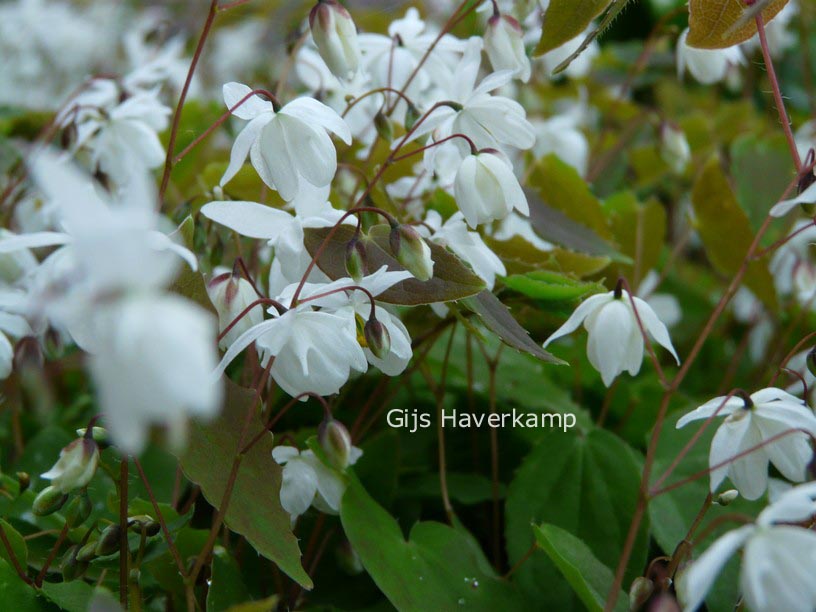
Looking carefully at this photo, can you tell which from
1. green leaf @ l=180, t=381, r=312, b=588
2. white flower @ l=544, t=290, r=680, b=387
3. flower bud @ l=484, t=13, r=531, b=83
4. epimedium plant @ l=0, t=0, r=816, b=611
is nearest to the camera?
epimedium plant @ l=0, t=0, r=816, b=611

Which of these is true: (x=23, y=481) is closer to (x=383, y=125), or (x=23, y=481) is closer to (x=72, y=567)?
(x=72, y=567)

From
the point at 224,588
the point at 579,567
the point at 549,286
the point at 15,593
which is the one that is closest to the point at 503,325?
the point at 549,286

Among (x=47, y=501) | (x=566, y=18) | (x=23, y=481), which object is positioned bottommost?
(x=23, y=481)

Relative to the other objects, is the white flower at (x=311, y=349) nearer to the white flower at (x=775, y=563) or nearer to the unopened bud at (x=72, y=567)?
the unopened bud at (x=72, y=567)

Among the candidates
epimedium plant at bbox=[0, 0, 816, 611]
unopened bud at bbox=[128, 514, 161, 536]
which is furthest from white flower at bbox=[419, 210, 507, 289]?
unopened bud at bbox=[128, 514, 161, 536]

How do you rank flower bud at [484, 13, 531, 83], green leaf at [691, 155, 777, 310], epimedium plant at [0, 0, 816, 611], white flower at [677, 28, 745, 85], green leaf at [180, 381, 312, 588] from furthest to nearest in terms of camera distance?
green leaf at [691, 155, 777, 310] < white flower at [677, 28, 745, 85] < flower bud at [484, 13, 531, 83] < green leaf at [180, 381, 312, 588] < epimedium plant at [0, 0, 816, 611]

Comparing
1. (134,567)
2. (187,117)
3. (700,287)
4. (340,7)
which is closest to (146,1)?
(187,117)

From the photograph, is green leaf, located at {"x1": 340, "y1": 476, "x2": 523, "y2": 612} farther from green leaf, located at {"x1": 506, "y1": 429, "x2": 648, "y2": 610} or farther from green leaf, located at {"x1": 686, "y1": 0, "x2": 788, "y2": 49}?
green leaf, located at {"x1": 686, "y1": 0, "x2": 788, "y2": 49}
